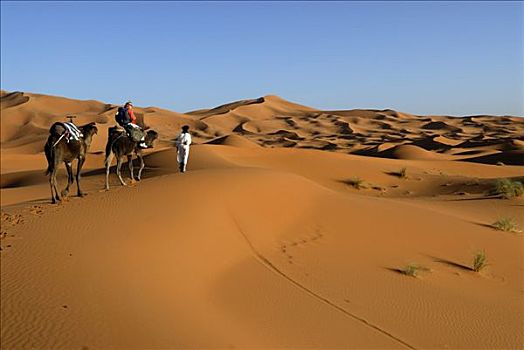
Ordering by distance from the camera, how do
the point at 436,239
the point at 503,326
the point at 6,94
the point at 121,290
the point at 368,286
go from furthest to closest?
the point at 6,94 → the point at 436,239 → the point at 368,286 → the point at 503,326 → the point at 121,290

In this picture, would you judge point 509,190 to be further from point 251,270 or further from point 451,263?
point 251,270

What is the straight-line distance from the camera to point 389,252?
33.5 feet

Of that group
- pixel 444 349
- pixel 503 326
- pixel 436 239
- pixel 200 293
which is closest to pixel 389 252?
pixel 436 239

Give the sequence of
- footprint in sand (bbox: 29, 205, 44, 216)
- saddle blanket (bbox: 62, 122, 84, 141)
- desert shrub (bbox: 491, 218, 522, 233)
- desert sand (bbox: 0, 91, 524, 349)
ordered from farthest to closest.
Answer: desert shrub (bbox: 491, 218, 522, 233)
saddle blanket (bbox: 62, 122, 84, 141)
footprint in sand (bbox: 29, 205, 44, 216)
desert sand (bbox: 0, 91, 524, 349)

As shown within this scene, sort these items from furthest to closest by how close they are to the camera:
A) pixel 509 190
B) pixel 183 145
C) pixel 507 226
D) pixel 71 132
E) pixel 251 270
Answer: pixel 509 190, pixel 183 145, pixel 507 226, pixel 71 132, pixel 251 270

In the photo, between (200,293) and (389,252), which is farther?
(389,252)

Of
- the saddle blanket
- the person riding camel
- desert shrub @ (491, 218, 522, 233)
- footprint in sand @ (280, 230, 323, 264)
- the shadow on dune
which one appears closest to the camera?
footprint in sand @ (280, 230, 323, 264)

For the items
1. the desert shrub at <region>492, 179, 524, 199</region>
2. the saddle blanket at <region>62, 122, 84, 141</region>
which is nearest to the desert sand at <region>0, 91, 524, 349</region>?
the saddle blanket at <region>62, 122, 84, 141</region>

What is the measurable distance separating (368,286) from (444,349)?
2.05 metres

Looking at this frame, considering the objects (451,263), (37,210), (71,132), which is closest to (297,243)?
(451,263)

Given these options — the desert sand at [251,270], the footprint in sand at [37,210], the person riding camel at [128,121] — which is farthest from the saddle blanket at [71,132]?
the person riding camel at [128,121]

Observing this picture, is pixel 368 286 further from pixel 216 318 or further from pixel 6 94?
pixel 6 94

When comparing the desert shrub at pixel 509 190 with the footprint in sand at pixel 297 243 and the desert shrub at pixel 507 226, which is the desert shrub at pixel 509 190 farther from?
the footprint in sand at pixel 297 243

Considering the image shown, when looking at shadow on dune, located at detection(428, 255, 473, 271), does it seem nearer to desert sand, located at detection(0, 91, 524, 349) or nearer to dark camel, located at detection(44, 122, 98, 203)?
desert sand, located at detection(0, 91, 524, 349)
